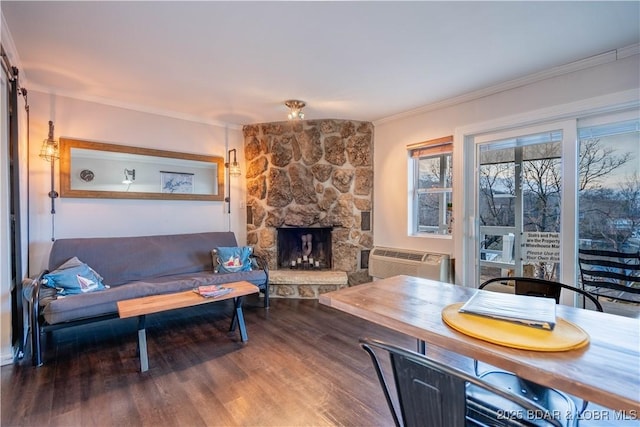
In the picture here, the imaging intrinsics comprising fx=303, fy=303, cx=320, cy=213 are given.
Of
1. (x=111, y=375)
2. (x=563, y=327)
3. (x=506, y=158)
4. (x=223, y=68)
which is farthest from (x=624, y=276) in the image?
→ (x=111, y=375)

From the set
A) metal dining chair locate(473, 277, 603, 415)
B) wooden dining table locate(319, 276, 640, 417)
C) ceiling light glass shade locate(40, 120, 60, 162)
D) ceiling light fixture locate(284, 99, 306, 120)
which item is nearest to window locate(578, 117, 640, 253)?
metal dining chair locate(473, 277, 603, 415)

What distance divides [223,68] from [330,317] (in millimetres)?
2641

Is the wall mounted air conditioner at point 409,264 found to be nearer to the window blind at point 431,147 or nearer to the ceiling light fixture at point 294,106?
the window blind at point 431,147

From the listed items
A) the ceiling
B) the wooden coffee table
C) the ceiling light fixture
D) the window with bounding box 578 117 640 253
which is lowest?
the wooden coffee table

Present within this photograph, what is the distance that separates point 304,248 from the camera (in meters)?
4.46

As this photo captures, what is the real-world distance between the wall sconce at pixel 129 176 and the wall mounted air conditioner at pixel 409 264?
3.10 m

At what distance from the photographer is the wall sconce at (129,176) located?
11.6 feet

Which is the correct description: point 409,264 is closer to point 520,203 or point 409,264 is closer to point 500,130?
point 520,203

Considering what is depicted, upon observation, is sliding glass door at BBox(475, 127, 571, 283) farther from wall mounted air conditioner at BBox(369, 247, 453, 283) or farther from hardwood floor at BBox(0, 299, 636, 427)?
hardwood floor at BBox(0, 299, 636, 427)

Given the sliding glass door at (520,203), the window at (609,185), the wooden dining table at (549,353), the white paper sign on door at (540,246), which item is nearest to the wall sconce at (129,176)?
the wooden dining table at (549,353)

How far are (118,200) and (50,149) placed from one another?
2.65 ft

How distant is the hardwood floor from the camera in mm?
1713

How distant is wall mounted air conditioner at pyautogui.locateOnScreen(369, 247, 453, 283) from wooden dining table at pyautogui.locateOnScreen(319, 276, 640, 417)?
1.91 m

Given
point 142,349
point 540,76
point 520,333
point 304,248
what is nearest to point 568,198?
point 540,76
